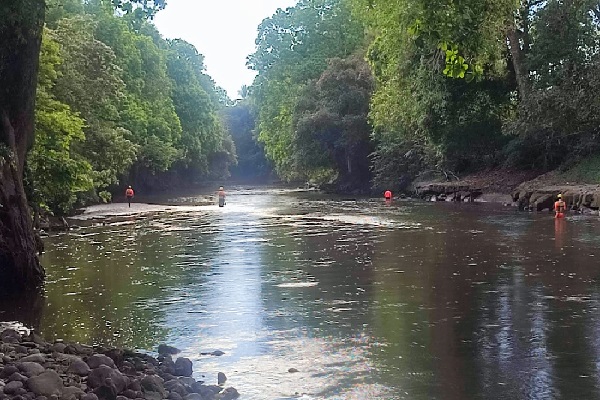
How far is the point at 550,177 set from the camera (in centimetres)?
3738

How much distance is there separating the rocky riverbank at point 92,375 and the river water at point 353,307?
1.36 ft

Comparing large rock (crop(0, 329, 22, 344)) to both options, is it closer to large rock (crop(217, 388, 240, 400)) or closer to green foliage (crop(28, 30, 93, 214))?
large rock (crop(217, 388, 240, 400))

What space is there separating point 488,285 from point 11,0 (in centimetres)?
935

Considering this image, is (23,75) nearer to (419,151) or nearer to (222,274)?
(222,274)

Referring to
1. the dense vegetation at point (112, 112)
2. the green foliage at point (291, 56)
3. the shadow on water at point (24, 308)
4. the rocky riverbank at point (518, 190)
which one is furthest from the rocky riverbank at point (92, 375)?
the green foliage at point (291, 56)

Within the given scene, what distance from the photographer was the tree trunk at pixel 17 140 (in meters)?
13.6

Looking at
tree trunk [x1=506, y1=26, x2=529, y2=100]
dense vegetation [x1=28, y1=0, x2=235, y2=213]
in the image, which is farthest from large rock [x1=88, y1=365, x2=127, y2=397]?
tree trunk [x1=506, y1=26, x2=529, y2=100]

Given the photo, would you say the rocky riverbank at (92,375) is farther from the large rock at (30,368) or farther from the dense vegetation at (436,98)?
the dense vegetation at (436,98)

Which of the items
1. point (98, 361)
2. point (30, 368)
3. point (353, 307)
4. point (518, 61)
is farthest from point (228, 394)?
point (518, 61)

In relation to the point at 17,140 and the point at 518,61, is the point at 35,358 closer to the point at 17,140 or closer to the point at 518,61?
the point at 17,140

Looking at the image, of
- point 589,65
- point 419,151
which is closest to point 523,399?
point 589,65

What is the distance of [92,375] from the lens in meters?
7.67

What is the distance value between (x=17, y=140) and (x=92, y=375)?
839cm

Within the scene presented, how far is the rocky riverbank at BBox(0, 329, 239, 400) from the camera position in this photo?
23.6 feet
